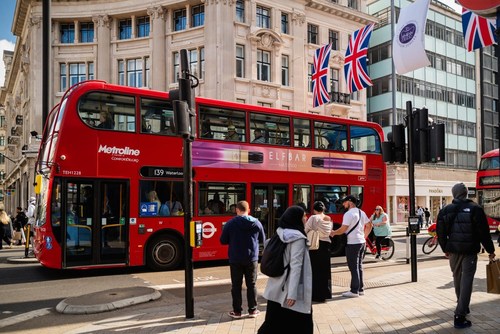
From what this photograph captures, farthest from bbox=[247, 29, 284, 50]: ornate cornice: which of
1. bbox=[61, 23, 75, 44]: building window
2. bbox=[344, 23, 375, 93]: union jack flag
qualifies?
bbox=[61, 23, 75, 44]: building window

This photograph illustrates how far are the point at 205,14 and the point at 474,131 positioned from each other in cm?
3201

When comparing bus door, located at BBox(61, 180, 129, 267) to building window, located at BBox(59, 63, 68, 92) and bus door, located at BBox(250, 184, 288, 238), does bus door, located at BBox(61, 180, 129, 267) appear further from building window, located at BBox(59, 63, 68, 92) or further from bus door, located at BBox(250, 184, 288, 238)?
building window, located at BBox(59, 63, 68, 92)

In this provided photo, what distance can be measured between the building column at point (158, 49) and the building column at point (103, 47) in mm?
3541

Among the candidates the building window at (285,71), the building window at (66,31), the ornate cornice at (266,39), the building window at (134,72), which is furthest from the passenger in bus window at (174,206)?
the building window at (66,31)

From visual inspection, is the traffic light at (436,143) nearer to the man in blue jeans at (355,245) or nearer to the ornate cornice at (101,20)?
the man in blue jeans at (355,245)

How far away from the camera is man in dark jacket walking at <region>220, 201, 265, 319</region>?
6.61 metres

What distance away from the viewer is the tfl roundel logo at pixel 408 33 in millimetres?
11945

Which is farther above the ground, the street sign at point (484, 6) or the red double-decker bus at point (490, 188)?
the street sign at point (484, 6)

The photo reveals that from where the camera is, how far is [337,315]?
263 inches

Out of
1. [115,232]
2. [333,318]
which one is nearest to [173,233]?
[115,232]

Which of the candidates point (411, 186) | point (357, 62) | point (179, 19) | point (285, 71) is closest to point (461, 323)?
point (411, 186)

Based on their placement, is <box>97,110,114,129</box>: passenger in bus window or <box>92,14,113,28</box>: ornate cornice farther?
<box>92,14,113,28</box>: ornate cornice

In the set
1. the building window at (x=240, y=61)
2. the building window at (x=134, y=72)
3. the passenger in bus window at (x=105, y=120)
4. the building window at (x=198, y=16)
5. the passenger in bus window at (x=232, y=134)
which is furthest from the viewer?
the building window at (x=134, y=72)

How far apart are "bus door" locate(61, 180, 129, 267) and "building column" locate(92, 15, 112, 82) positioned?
80.8 ft
